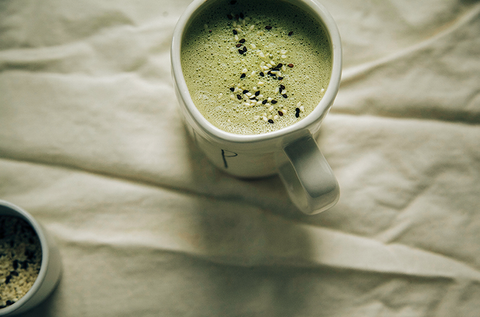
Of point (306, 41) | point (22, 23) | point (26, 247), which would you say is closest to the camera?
point (306, 41)

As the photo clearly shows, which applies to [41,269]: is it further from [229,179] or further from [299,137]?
[299,137]

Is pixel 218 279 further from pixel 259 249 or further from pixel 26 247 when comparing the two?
pixel 26 247

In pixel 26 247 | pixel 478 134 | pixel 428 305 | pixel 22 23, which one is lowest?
pixel 428 305

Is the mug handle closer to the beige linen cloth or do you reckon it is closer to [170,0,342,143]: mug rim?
[170,0,342,143]: mug rim

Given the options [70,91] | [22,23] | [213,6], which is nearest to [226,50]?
[213,6]

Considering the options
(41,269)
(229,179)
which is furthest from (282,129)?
(41,269)

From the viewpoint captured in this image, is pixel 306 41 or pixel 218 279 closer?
pixel 306 41
